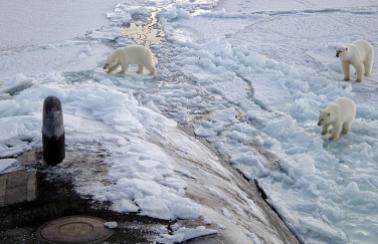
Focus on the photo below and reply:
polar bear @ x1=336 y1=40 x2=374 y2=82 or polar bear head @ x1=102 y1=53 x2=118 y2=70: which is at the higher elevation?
polar bear @ x1=336 y1=40 x2=374 y2=82

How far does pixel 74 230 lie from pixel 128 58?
592 cm

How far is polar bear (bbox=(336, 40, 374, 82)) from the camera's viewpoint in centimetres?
934

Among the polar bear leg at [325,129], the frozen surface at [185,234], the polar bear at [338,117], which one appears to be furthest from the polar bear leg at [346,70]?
the frozen surface at [185,234]

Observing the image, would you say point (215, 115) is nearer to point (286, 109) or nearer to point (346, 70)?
point (286, 109)

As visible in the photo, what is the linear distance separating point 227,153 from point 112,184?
265 centimetres

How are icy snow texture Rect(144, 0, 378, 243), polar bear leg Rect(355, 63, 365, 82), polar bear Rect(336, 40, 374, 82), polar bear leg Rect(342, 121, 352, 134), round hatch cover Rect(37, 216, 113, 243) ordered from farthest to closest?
polar bear leg Rect(355, 63, 365, 82), polar bear Rect(336, 40, 374, 82), polar bear leg Rect(342, 121, 352, 134), icy snow texture Rect(144, 0, 378, 243), round hatch cover Rect(37, 216, 113, 243)

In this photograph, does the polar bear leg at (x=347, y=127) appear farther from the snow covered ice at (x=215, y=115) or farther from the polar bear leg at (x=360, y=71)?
the polar bear leg at (x=360, y=71)

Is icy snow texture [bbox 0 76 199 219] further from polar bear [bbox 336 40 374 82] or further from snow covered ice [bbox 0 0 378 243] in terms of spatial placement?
polar bear [bbox 336 40 374 82]

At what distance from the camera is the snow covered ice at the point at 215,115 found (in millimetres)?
4934

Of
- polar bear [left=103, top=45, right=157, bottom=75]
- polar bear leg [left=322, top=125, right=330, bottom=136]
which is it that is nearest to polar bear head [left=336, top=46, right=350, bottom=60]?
polar bear leg [left=322, top=125, right=330, bottom=136]

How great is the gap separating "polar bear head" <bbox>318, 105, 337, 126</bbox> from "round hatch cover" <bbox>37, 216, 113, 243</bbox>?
4.21m

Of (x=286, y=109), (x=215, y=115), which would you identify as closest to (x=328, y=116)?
(x=286, y=109)

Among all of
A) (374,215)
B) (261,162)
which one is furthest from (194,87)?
(374,215)

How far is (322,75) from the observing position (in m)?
10.0
